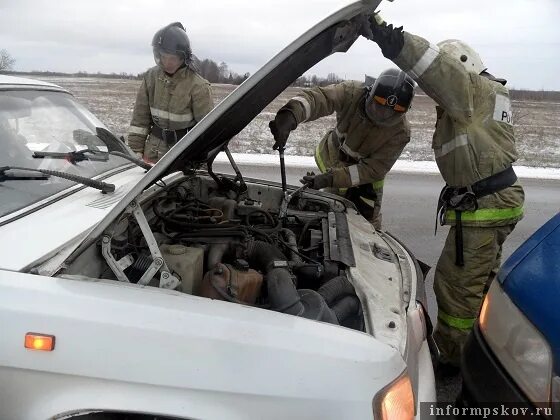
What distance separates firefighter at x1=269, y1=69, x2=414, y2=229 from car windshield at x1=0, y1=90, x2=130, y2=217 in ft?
3.85

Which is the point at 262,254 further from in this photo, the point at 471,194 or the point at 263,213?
the point at 471,194

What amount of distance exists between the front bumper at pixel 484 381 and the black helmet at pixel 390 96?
202cm

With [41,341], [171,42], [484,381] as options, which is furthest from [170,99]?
[484,381]

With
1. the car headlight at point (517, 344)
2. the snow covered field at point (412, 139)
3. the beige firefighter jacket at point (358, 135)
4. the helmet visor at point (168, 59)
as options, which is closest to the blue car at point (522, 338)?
the car headlight at point (517, 344)

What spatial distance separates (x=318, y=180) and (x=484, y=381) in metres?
2.21

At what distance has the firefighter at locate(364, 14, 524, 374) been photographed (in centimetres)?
270

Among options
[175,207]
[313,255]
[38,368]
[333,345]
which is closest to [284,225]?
[313,255]

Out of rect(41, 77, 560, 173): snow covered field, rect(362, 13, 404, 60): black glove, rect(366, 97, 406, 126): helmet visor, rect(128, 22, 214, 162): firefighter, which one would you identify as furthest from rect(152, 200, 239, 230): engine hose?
rect(41, 77, 560, 173): snow covered field

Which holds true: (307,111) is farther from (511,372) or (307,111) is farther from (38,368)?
(38,368)

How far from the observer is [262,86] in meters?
1.90

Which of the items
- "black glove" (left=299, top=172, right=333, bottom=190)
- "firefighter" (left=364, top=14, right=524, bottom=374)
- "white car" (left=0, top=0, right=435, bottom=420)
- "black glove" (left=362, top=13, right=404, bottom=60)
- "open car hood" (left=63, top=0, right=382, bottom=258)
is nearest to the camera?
"white car" (left=0, top=0, right=435, bottom=420)

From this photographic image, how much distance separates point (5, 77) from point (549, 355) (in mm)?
2789

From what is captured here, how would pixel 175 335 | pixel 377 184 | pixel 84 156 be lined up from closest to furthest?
1. pixel 175 335
2. pixel 84 156
3. pixel 377 184
